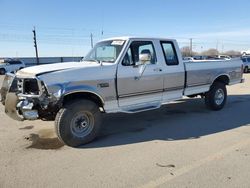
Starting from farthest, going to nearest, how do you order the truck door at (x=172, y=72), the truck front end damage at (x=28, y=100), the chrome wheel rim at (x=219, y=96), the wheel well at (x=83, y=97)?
the chrome wheel rim at (x=219, y=96)
the truck door at (x=172, y=72)
the wheel well at (x=83, y=97)
the truck front end damage at (x=28, y=100)

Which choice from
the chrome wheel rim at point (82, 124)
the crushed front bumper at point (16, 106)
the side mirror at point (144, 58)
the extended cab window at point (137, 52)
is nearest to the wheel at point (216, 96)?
the extended cab window at point (137, 52)

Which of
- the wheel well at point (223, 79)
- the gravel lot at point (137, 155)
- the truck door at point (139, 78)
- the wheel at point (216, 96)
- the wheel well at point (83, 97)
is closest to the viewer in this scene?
the gravel lot at point (137, 155)

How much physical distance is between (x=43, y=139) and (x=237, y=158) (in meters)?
3.87

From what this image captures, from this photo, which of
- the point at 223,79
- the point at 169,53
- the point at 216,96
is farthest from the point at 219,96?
the point at 169,53

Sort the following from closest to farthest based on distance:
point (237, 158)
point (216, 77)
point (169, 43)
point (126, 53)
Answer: point (237, 158) → point (126, 53) → point (169, 43) → point (216, 77)

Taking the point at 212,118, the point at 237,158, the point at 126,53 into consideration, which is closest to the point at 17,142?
the point at 126,53

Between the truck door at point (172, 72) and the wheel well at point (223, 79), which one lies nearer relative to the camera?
the truck door at point (172, 72)

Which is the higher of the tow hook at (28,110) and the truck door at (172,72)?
the truck door at (172,72)

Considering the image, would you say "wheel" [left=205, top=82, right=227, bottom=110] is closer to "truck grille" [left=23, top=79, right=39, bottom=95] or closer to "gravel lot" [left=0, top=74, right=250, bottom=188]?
"gravel lot" [left=0, top=74, right=250, bottom=188]

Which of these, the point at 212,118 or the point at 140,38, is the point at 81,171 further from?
the point at 212,118

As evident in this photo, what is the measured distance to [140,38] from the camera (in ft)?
24.5

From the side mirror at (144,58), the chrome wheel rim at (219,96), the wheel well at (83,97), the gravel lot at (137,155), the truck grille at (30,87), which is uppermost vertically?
the side mirror at (144,58)

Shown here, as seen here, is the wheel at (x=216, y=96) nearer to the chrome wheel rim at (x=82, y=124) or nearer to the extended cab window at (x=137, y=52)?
the extended cab window at (x=137, y=52)

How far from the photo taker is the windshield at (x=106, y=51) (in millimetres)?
7109
